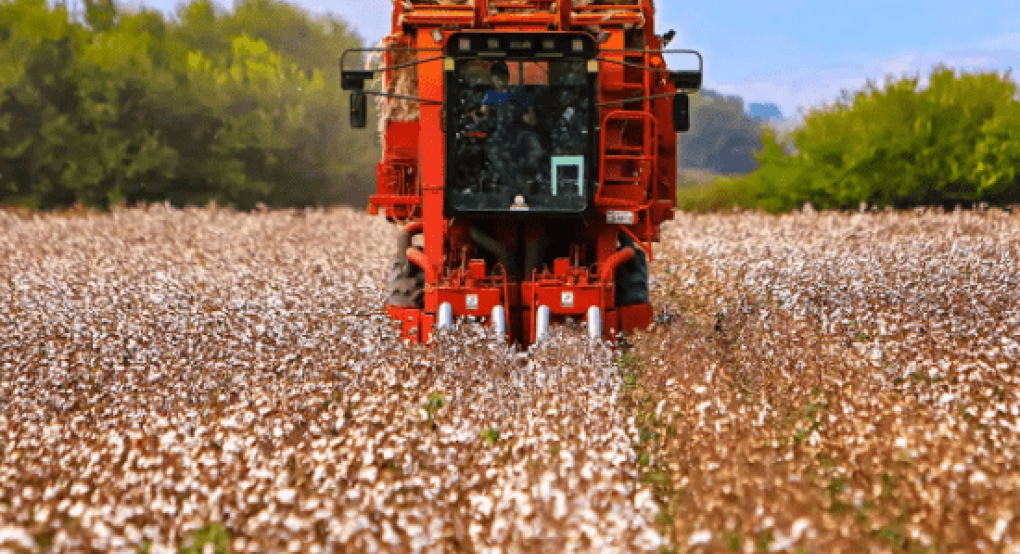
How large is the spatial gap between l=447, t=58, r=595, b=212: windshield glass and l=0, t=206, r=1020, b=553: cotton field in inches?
52.3

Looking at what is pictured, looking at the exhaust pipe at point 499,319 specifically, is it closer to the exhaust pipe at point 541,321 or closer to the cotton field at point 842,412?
the exhaust pipe at point 541,321

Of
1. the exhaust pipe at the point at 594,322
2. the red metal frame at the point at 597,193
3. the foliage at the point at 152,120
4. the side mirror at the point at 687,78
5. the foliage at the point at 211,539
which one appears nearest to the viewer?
the foliage at the point at 211,539

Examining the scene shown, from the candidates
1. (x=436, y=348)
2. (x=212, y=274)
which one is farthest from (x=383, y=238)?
(x=436, y=348)

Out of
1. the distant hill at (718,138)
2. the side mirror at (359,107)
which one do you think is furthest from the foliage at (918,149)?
the distant hill at (718,138)

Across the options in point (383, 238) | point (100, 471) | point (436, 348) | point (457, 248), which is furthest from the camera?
point (383, 238)

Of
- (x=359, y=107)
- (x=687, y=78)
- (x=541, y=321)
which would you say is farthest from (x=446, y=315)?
(x=687, y=78)

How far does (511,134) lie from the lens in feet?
30.6

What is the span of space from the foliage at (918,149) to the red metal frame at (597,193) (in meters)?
24.1

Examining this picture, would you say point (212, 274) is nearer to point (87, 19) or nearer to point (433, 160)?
point (433, 160)

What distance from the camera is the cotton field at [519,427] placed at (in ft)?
15.4

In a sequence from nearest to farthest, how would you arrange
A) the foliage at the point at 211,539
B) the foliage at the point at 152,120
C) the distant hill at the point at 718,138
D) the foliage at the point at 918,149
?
1. the foliage at the point at 211,539
2. the foliage at the point at 918,149
3. the foliage at the point at 152,120
4. the distant hill at the point at 718,138

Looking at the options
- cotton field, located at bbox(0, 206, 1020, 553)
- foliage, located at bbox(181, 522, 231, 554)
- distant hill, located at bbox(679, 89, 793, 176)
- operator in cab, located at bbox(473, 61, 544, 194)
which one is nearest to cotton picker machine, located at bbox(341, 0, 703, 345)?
operator in cab, located at bbox(473, 61, 544, 194)

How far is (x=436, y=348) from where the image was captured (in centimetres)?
794

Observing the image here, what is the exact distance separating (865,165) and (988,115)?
3859mm
